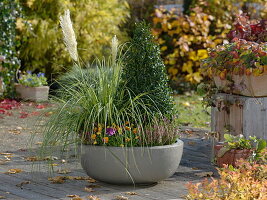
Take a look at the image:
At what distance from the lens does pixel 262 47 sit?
5379 mm

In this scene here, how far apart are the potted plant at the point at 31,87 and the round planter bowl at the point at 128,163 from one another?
5.64 metres

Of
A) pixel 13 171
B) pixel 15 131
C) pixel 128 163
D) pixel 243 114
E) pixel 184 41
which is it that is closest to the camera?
pixel 128 163

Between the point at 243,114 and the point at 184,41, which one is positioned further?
the point at 184,41

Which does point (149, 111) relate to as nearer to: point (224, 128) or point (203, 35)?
point (224, 128)

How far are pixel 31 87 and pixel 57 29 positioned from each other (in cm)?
143

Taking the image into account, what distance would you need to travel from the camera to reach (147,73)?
16.0ft

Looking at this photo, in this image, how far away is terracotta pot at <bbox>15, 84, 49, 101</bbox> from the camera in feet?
33.3

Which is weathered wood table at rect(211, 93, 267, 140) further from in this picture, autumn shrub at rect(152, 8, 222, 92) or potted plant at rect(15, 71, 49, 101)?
autumn shrub at rect(152, 8, 222, 92)

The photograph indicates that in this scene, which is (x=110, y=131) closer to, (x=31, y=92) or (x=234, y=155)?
(x=234, y=155)

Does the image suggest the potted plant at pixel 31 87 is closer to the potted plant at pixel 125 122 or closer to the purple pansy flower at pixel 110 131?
the potted plant at pixel 125 122

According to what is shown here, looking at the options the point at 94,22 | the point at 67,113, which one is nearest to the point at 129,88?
the point at 67,113

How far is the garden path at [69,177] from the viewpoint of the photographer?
14.7ft

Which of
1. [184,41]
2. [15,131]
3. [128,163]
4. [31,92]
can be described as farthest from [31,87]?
[128,163]

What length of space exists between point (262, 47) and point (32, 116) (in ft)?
13.9
